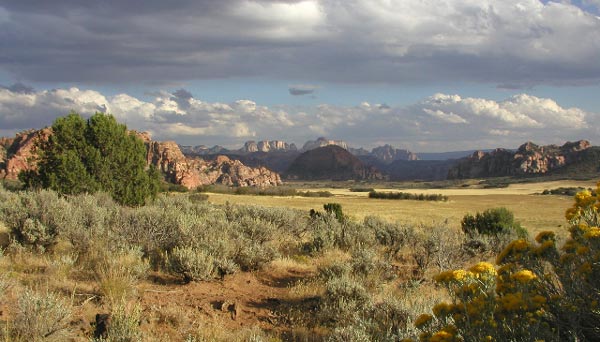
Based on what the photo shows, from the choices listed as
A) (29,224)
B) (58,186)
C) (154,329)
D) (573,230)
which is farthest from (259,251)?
(58,186)

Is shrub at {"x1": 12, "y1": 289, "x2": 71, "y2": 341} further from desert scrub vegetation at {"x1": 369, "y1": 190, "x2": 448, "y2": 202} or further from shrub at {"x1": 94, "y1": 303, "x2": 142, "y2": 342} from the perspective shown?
desert scrub vegetation at {"x1": 369, "y1": 190, "x2": 448, "y2": 202}

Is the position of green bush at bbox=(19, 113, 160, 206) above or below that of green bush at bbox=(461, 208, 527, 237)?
above

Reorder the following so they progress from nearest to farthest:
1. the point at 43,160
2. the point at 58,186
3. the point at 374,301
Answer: the point at 374,301
the point at 58,186
the point at 43,160

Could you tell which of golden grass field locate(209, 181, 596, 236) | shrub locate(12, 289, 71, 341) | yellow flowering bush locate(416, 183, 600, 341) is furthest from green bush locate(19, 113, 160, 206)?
yellow flowering bush locate(416, 183, 600, 341)

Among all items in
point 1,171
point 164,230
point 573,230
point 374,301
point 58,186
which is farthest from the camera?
point 1,171

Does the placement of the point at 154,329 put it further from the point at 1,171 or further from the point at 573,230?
the point at 1,171

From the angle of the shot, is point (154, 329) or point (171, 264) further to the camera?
point (171, 264)

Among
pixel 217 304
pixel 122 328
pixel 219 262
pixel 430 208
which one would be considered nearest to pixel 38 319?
pixel 122 328

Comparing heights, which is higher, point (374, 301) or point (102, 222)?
point (102, 222)

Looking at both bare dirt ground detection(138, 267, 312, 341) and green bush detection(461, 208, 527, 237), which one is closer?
bare dirt ground detection(138, 267, 312, 341)

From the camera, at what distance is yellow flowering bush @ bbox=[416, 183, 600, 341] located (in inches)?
147

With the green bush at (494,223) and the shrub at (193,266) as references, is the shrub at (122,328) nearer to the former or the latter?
the shrub at (193,266)

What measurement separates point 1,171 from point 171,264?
9553 cm

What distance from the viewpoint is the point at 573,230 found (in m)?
4.75
